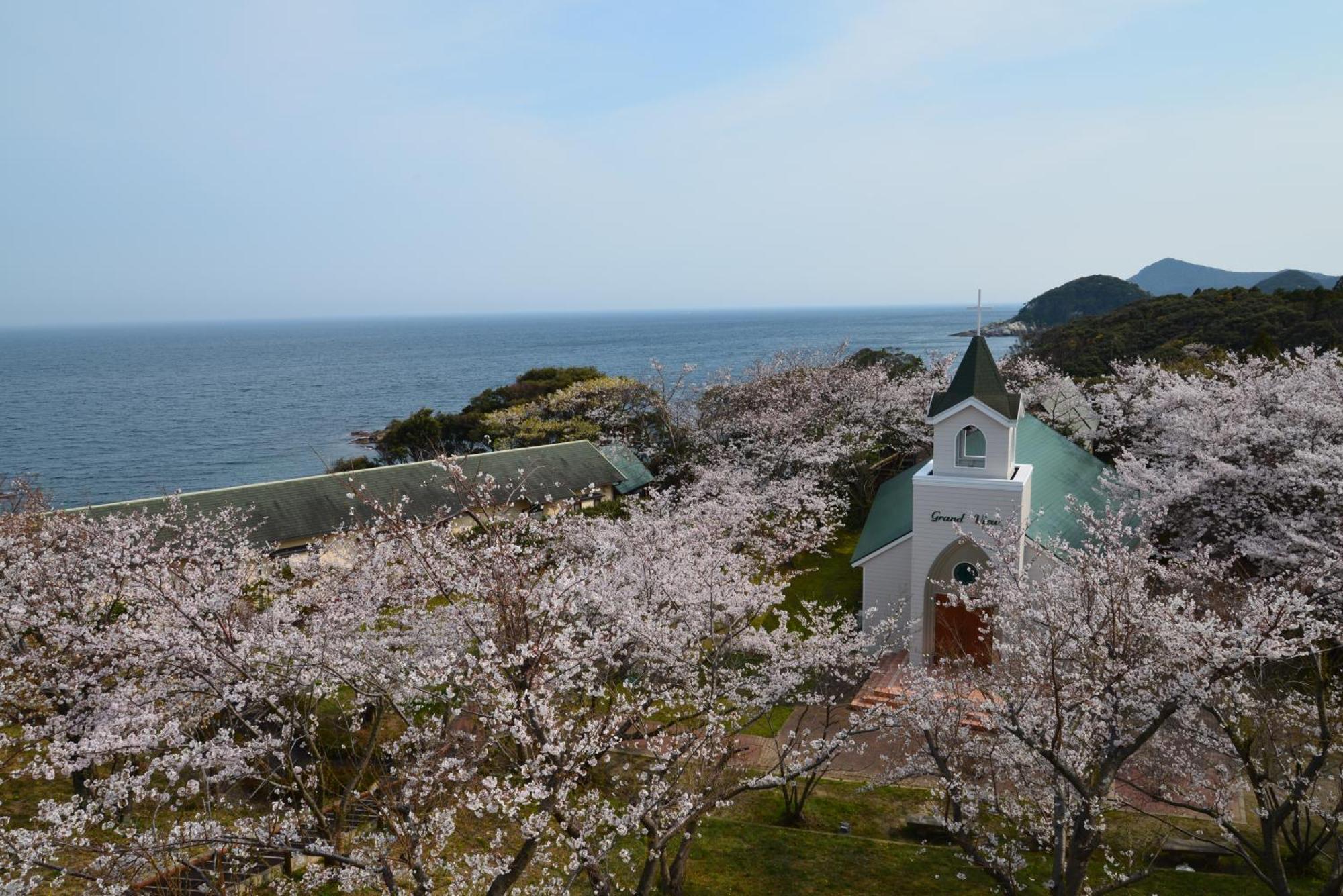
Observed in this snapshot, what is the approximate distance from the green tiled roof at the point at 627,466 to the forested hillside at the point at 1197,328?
102 ft

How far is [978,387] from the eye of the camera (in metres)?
18.8

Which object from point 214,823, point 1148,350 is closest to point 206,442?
point 214,823

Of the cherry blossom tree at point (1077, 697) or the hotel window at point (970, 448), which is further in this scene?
the hotel window at point (970, 448)

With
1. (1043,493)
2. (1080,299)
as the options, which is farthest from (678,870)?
(1080,299)

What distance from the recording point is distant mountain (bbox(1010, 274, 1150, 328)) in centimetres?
14000

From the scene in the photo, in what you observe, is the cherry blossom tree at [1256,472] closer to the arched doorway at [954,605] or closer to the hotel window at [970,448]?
the hotel window at [970,448]

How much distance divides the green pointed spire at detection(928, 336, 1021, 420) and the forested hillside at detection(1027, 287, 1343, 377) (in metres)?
29.2

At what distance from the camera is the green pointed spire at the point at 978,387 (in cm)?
1862

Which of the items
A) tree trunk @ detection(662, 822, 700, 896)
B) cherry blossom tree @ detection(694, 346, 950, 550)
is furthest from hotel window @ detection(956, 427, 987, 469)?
tree trunk @ detection(662, 822, 700, 896)

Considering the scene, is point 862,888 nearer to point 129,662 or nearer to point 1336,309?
point 129,662

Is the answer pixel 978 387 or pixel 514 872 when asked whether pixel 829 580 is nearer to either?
pixel 978 387

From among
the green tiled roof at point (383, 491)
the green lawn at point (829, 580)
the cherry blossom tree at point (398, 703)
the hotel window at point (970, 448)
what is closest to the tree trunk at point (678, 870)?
the cherry blossom tree at point (398, 703)

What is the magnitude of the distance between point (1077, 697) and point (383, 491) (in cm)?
2553

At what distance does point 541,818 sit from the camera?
7.70 m
